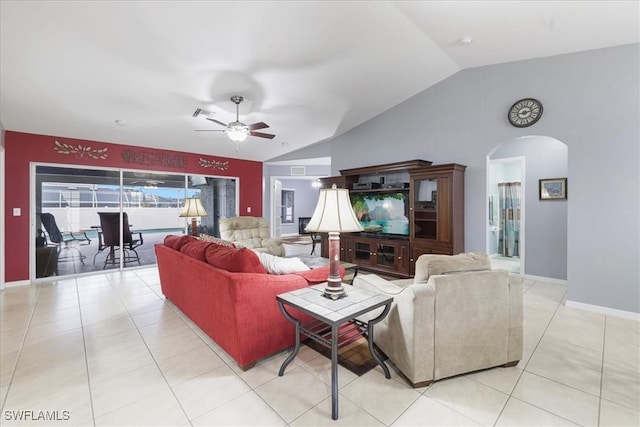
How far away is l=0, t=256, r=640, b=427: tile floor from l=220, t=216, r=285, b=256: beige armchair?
8.61 feet

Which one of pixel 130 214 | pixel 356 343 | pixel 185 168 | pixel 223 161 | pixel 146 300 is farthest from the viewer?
pixel 223 161

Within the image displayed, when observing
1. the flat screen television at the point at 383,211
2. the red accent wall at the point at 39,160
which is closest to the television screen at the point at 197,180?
the red accent wall at the point at 39,160

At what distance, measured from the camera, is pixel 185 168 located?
6.28 meters

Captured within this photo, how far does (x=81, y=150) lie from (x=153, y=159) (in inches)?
44.5

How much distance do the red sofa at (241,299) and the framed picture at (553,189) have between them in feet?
13.6

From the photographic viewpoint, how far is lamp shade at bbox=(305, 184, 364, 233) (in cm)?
199

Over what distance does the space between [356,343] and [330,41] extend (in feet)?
10.1

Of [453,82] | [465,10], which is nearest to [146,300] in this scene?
[465,10]

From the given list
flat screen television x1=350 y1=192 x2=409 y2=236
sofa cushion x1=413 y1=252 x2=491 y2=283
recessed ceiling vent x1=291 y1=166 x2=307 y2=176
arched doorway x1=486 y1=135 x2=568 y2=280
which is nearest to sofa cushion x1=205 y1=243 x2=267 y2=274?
sofa cushion x1=413 y1=252 x2=491 y2=283

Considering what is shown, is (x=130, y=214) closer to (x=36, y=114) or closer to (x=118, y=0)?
(x=36, y=114)

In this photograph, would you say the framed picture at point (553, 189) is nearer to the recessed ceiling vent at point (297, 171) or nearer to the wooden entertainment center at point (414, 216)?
the wooden entertainment center at point (414, 216)

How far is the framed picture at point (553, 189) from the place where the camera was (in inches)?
174

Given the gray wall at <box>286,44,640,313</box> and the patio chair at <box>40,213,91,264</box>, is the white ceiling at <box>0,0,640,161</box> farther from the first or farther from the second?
the patio chair at <box>40,213,91,264</box>

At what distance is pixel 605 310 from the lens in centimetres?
328
